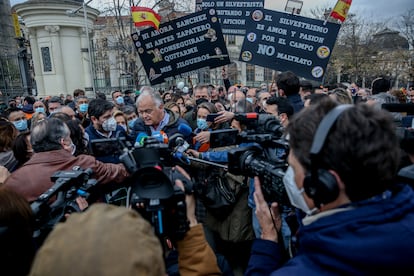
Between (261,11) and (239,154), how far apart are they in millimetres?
4352

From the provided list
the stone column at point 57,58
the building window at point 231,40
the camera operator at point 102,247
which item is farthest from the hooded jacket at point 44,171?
the building window at point 231,40

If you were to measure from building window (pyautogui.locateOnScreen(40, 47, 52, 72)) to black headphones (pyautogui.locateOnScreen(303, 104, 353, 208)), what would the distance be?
17.4m

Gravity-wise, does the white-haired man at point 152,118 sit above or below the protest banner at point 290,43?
below

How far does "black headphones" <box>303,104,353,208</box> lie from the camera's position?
113cm

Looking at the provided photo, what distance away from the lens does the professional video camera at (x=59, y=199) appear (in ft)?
5.49

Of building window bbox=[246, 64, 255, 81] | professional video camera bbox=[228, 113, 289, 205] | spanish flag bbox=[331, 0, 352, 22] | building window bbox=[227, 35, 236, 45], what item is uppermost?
building window bbox=[227, 35, 236, 45]

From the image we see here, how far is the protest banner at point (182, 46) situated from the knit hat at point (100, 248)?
4928mm

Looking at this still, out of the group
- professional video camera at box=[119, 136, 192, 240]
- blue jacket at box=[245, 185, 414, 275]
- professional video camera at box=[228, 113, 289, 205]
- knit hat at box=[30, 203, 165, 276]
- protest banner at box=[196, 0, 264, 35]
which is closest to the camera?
knit hat at box=[30, 203, 165, 276]

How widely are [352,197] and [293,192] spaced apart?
275 mm

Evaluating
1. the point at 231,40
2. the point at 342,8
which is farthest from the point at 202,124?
the point at 231,40

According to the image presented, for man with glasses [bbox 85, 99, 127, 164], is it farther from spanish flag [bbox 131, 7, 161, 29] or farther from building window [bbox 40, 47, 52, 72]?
building window [bbox 40, 47, 52, 72]

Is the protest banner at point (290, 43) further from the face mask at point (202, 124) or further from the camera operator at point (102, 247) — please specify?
the camera operator at point (102, 247)

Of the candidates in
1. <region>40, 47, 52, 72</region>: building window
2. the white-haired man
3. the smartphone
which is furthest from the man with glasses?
<region>40, 47, 52, 72</region>: building window

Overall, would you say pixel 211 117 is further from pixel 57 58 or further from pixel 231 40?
pixel 231 40
